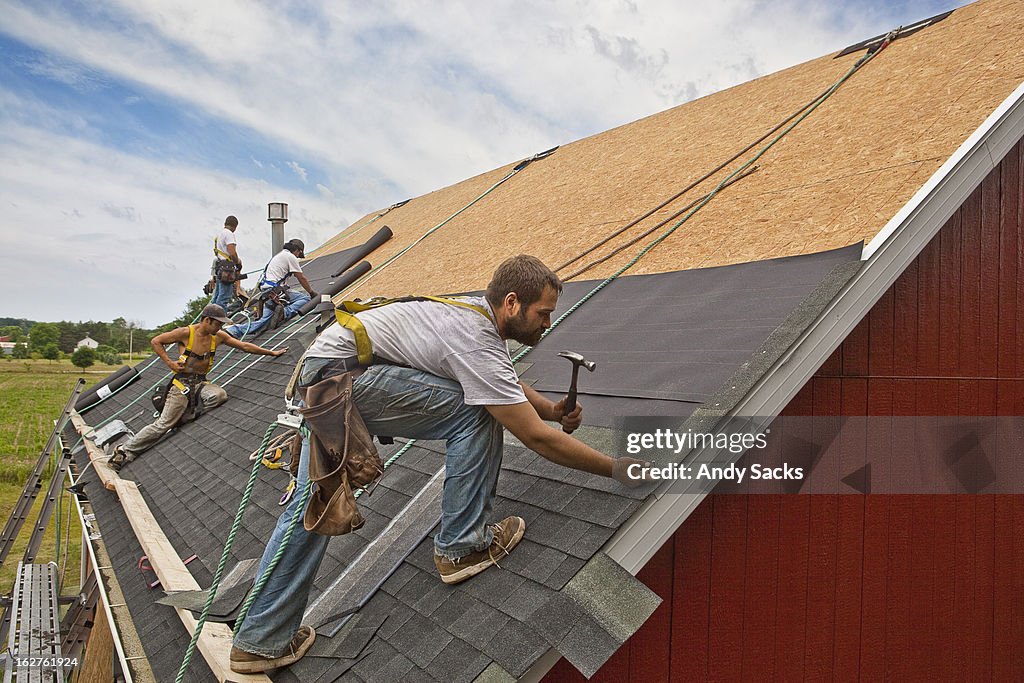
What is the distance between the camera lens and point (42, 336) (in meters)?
66.4

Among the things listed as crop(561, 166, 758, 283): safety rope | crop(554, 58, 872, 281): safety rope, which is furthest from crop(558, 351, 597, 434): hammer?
crop(554, 58, 872, 281): safety rope

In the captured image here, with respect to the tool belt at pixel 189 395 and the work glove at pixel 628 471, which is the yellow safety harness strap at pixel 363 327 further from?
the tool belt at pixel 189 395

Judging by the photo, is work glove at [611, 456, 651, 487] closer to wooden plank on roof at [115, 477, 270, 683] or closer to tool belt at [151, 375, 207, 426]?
wooden plank on roof at [115, 477, 270, 683]

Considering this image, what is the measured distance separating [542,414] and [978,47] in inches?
169

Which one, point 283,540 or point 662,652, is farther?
point 662,652

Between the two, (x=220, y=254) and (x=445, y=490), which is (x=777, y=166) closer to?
(x=445, y=490)

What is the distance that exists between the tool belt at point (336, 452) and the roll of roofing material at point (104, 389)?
8709 mm

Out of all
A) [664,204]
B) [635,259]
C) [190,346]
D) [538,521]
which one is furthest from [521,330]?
[190,346]

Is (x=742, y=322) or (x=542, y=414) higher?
(x=742, y=322)

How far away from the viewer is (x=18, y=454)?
24.7 metres

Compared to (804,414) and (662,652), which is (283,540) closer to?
(662,652)

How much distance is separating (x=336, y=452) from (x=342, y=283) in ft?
24.4

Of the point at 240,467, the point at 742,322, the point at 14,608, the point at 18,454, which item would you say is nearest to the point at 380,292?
the point at 240,467

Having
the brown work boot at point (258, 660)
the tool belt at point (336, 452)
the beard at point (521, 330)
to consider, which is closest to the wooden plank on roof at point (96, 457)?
the brown work boot at point (258, 660)
